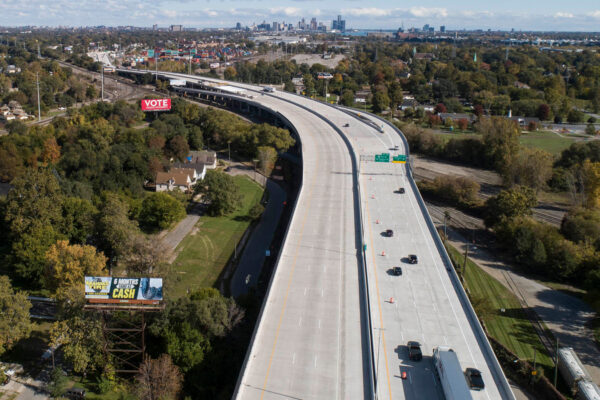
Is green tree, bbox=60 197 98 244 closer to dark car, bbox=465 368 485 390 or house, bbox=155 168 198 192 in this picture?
house, bbox=155 168 198 192

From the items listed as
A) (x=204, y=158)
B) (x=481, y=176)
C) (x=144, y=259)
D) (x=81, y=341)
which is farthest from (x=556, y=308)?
(x=204, y=158)

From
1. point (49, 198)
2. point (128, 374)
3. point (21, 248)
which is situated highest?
point (49, 198)

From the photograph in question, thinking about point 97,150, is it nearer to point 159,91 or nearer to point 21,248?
point 21,248

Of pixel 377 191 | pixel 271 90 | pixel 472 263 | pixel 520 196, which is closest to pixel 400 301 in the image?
pixel 472 263

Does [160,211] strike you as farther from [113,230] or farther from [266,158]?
[266,158]

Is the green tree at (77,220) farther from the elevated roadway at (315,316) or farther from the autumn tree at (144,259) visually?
the elevated roadway at (315,316)

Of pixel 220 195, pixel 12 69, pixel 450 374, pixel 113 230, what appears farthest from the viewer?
pixel 12 69
